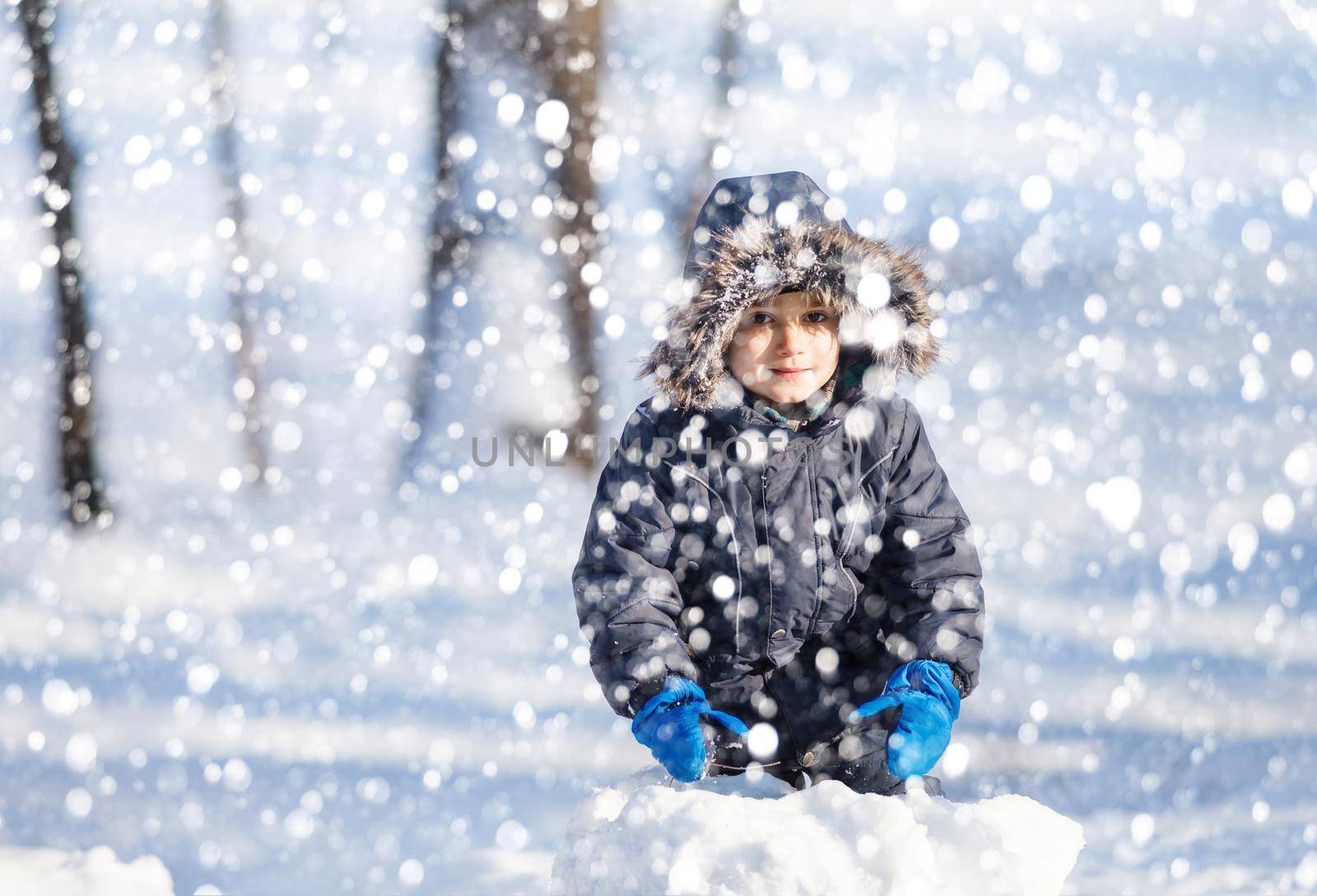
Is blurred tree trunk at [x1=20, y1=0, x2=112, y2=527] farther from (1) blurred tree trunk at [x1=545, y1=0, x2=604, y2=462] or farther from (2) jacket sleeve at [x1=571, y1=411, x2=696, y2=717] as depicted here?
(2) jacket sleeve at [x1=571, y1=411, x2=696, y2=717]

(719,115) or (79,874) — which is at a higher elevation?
(719,115)

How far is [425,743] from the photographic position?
2594mm

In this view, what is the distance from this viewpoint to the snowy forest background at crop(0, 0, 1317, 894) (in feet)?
9.09

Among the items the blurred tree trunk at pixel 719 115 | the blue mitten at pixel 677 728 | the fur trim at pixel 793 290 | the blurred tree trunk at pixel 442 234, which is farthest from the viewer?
the blurred tree trunk at pixel 442 234

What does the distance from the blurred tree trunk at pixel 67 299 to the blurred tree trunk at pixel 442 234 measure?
4.10 ft

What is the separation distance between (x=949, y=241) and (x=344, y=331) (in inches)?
93.2

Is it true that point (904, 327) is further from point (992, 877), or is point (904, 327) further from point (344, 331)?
point (344, 331)

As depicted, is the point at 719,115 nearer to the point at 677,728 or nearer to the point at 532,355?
the point at 532,355

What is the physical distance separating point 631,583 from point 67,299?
3280 mm

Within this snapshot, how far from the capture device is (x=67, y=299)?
391 centimetres

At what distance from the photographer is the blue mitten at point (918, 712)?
1.50 m

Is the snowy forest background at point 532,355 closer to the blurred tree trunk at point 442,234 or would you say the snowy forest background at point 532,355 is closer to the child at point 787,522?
the blurred tree trunk at point 442,234

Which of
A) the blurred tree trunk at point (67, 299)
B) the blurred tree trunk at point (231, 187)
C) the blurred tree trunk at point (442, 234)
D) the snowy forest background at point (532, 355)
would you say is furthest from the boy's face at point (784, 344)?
the blurred tree trunk at point (67, 299)

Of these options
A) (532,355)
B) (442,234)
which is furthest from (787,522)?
(442,234)
